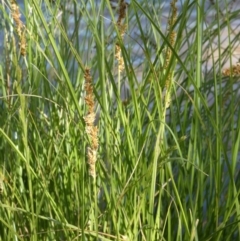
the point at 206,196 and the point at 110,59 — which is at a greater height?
the point at 110,59

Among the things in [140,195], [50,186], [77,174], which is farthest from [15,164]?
[140,195]

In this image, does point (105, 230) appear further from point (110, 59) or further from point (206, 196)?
point (110, 59)

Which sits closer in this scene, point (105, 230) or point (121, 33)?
point (121, 33)

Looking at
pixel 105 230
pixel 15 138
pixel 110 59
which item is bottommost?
pixel 105 230

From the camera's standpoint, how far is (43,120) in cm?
119

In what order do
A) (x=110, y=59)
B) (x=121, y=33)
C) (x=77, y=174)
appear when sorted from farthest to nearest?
(x=110, y=59) → (x=77, y=174) → (x=121, y=33)

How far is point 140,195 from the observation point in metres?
0.93

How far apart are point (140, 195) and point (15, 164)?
0.28 m

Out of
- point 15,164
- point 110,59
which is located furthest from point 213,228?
point 110,59

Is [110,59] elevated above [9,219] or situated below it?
above

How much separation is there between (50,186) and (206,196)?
25 cm

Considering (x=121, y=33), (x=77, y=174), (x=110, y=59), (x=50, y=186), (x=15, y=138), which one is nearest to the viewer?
(x=121, y=33)

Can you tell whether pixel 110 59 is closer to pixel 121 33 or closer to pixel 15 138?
pixel 15 138

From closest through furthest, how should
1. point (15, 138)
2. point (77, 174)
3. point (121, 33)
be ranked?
point (121, 33) < point (77, 174) < point (15, 138)
